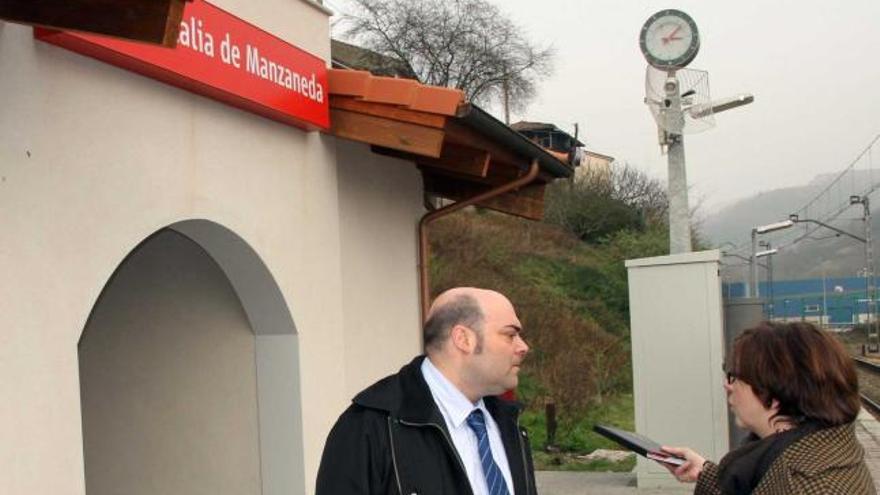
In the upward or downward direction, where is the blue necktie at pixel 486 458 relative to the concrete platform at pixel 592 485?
upward

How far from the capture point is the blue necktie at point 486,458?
2.42m

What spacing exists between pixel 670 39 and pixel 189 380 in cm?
608

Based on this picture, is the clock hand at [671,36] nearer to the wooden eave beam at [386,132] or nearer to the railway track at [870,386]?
the wooden eave beam at [386,132]

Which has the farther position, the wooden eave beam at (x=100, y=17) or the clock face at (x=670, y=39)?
the clock face at (x=670, y=39)

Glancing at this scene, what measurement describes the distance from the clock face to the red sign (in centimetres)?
487

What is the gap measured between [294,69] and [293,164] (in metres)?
0.52

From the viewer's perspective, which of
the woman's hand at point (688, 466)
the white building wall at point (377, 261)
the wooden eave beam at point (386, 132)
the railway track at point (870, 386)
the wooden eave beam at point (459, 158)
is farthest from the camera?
the railway track at point (870, 386)

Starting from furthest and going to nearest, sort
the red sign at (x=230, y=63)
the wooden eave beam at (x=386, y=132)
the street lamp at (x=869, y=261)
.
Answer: the street lamp at (x=869, y=261) → the wooden eave beam at (x=386, y=132) → the red sign at (x=230, y=63)

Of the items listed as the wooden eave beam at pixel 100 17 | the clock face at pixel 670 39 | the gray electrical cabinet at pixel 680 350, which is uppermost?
the clock face at pixel 670 39

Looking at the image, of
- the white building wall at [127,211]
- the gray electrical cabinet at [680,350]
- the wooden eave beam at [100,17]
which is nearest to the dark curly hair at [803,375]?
the wooden eave beam at [100,17]

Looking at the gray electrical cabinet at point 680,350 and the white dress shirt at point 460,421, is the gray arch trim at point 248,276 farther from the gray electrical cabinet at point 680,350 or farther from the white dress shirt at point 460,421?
the gray electrical cabinet at point 680,350

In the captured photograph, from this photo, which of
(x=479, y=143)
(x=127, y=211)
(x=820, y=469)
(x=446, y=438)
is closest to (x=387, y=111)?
(x=479, y=143)

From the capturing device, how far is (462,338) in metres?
2.45

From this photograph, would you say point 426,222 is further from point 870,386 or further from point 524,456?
point 870,386
